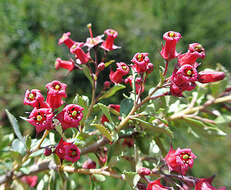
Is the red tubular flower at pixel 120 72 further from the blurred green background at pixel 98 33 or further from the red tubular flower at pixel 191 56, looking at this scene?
the blurred green background at pixel 98 33

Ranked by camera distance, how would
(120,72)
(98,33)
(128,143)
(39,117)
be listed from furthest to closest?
1. (98,33)
2. (128,143)
3. (120,72)
4. (39,117)

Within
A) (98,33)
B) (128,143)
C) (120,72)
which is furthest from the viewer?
(98,33)

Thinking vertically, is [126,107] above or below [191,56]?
below

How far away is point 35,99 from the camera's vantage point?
1.24ft

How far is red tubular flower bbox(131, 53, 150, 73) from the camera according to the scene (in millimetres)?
397

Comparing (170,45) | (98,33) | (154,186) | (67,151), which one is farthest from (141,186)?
(98,33)

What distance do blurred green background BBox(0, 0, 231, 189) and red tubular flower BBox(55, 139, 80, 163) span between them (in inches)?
30.0

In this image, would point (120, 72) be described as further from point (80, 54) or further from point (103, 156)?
point (103, 156)

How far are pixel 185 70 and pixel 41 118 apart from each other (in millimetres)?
235

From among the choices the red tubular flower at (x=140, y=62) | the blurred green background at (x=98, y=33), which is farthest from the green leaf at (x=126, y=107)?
the blurred green background at (x=98, y=33)

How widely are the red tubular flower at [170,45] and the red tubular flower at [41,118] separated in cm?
23

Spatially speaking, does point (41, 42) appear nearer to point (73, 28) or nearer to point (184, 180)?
point (73, 28)

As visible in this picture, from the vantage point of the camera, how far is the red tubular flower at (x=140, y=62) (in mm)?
397

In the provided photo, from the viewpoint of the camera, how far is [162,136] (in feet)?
2.00
